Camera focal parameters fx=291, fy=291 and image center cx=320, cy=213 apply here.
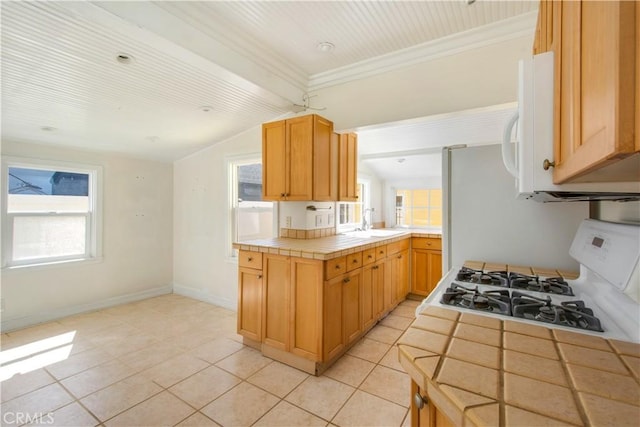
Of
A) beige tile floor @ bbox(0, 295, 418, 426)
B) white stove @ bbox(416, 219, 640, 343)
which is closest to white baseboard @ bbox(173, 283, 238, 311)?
beige tile floor @ bbox(0, 295, 418, 426)

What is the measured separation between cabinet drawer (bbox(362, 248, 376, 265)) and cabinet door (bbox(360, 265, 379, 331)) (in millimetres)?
55

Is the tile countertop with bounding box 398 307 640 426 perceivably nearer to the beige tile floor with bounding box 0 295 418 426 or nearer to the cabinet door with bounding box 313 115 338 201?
the beige tile floor with bounding box 0 295 418 426

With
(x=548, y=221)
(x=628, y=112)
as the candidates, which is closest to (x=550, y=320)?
(x=628, y=112)

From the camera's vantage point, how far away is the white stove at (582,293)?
898mm

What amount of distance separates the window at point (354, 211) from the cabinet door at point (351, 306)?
144 cm

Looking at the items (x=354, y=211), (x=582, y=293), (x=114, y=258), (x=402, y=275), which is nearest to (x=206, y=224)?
(x=114, y=258)

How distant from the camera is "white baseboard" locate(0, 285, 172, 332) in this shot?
3.00m

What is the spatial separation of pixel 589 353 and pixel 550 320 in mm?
214

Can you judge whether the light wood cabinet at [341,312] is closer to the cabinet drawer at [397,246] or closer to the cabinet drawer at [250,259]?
the cabinet drawer at [250,259]

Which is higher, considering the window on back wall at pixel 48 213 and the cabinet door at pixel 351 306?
the window on back wall at pixel 48 213

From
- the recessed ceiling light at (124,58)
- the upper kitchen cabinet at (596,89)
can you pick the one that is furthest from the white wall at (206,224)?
the upper kitchen cabinet at (596,89)

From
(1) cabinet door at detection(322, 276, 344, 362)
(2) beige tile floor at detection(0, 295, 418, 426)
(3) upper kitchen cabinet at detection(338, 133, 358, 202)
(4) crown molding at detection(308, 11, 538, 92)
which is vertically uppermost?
(4) crown molding at detection(308, 11, 538, 92)

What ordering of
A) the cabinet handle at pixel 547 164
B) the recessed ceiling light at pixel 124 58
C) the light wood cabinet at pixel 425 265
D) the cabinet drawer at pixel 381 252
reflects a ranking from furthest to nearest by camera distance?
the light wood cabinet at pixel 425 265
the cabinet drawer at pixel 381 252
the recessed ceiling light at pixel 124 58
the cabinet handle at pixel 547 164

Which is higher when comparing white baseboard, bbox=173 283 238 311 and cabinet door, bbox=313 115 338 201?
cabinet door, bbox=313 115 338 201
